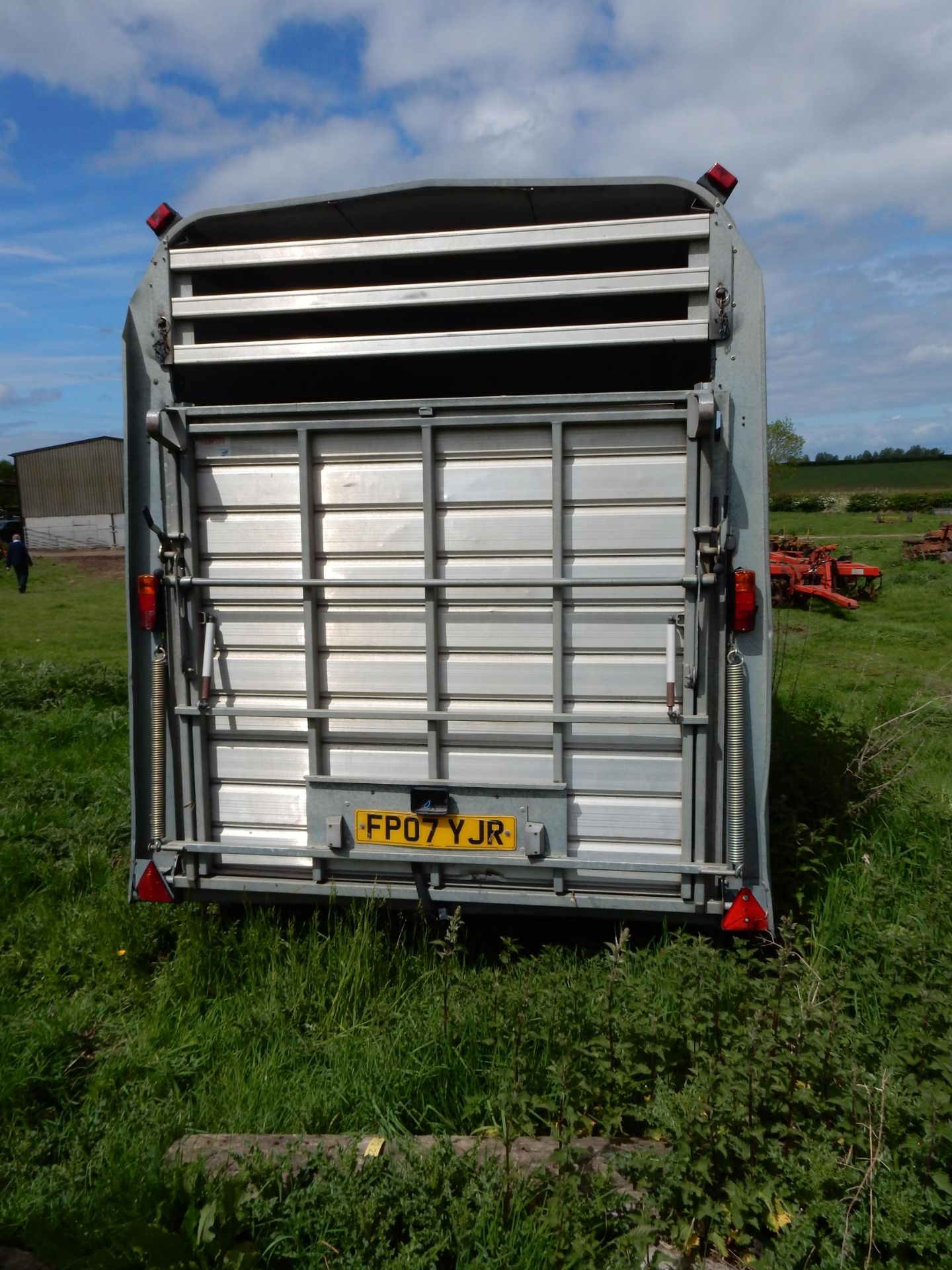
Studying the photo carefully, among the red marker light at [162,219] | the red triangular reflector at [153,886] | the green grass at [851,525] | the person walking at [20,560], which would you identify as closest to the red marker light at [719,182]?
the red marker light at [162,219]

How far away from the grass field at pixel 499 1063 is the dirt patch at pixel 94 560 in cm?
2495

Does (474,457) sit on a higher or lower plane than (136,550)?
higher

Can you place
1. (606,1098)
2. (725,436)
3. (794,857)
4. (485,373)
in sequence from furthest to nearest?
(485,373)
(794,857)
(725,436)
(606,1098)

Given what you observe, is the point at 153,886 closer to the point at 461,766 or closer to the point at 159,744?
the point at 159,744

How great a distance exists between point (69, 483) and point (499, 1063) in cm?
5061

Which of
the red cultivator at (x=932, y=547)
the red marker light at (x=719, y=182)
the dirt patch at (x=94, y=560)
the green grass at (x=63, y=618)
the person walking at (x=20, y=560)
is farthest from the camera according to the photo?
the dirt patch at (x=94, y=560)

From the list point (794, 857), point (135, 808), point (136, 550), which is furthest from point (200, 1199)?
point (794, 857)

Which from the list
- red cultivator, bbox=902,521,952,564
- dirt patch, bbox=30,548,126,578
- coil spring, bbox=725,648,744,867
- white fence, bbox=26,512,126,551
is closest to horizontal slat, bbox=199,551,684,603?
coil spring, bbox=725,648,744,867

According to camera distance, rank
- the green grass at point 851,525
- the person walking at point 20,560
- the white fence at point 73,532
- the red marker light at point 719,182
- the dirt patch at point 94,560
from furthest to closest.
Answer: the white fence at point 73,532 < the green grass at point 851,525 < the dirt patch at point 94,560 < the person walking at point 20,560 < the red marker light at point 719,182

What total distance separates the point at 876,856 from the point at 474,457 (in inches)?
117

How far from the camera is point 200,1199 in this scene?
2.77 meters

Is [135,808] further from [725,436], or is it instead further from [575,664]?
[725,436]

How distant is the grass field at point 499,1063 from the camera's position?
263 centimetres

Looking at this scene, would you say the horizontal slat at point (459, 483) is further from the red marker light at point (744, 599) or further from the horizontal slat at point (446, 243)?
the horizontal slat at point (446, 243)
